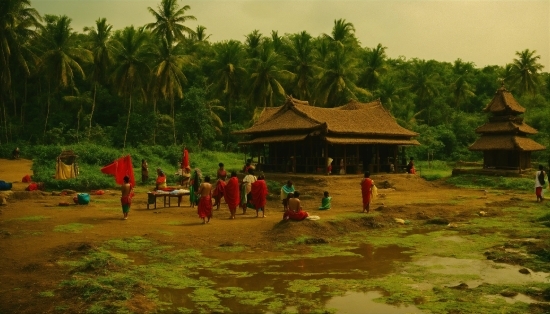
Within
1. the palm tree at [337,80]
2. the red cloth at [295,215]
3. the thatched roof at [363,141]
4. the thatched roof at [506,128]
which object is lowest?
the red cloth at [295,215]

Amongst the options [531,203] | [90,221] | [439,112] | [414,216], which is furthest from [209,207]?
[439,112]

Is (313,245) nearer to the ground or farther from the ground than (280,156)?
nearer to the ground

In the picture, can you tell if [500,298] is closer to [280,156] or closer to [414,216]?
[414,216]

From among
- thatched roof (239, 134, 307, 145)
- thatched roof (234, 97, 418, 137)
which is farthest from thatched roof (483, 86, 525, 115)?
thatched roof (239, 134, 307, 145)

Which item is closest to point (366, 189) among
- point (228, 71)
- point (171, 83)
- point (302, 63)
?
point (171, 83)

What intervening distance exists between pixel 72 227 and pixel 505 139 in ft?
86.2

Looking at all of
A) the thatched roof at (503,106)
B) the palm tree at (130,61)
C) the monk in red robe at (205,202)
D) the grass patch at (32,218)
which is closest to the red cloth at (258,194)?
the monk in red robe at (205,202)

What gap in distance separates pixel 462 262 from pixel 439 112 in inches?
1949

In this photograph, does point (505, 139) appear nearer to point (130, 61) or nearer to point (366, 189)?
point (366, 189)

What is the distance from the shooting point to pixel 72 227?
13328 mm

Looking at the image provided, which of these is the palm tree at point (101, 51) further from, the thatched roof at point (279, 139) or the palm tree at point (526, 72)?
the palm tree at point (526, 72)

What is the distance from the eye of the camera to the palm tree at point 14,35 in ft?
126

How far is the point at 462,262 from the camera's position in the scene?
10.1 m

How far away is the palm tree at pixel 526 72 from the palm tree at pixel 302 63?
24236mm
